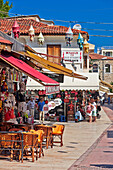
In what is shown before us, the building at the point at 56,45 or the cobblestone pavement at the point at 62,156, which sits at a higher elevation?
the building at the point at 56,45

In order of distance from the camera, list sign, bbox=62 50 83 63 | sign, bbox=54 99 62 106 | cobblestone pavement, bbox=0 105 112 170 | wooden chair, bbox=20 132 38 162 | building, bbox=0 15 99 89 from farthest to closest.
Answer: building, bbox=0 15 99 89, sign, bbox=62 50 83 63, sign, bbox=54 99 62 106, wooden chair, bbox=20 132 38 162, cobblestone pavement, bbox=0 105 112 170

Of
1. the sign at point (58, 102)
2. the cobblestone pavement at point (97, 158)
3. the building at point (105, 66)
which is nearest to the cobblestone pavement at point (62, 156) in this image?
the cobblestone pavement at point (97, 158)

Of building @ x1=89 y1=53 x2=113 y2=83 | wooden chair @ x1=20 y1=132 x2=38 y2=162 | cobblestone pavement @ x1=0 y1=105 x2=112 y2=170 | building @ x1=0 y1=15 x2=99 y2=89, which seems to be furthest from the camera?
building @ x1=89 y1=53 x2=113 y2=83

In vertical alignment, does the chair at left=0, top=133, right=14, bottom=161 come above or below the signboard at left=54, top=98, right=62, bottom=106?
below

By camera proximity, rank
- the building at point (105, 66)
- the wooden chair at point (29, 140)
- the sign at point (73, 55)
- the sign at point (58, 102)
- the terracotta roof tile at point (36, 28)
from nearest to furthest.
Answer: the wooden chair at point (29, 140) → the sign at point (58, 102) → the sign at point (73, 55) → the terracotta roof tile at point (36, 28) → the building at point (105, 66)

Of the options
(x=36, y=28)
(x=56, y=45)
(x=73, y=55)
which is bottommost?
(x=73, y=55)

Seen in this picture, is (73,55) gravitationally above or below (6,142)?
above

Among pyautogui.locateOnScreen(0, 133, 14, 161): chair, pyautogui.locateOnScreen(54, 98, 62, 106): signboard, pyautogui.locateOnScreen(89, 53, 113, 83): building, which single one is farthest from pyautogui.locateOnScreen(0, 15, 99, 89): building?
pyautogui.locateOnScreen(89, 53, 113, 83): building

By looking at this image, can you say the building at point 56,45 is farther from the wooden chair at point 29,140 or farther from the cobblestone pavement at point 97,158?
the wooden chair at point 29,140

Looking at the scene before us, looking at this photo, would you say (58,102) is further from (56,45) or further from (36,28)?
(36,28)

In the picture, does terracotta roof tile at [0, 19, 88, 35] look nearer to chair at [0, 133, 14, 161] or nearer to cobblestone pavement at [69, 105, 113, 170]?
cobblestone pavement at [69, 105, 113, 170]

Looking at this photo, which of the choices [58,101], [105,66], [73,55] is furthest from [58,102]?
[105,66]

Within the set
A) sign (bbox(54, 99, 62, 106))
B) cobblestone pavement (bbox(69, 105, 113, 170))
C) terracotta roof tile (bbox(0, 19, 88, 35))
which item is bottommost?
cobblestone pavement (bbox(69, 105, 113, 170))

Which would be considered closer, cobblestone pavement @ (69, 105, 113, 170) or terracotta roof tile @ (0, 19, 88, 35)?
cobblestone pavement @ (69, 105, 113, 170)
